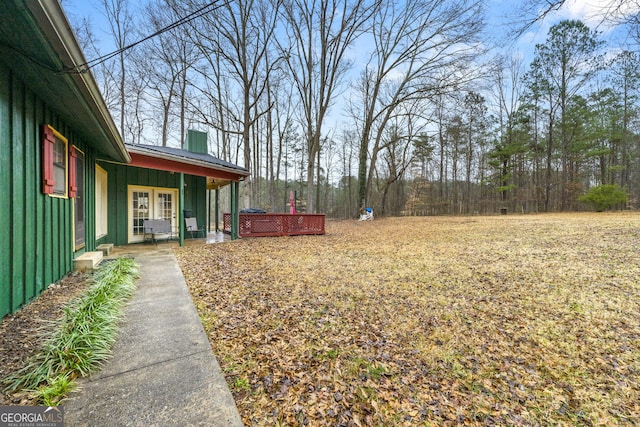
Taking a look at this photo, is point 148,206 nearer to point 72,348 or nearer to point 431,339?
point 72,348

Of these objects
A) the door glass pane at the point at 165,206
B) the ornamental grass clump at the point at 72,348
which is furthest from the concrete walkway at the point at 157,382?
the door glass pane at the point at 165,206

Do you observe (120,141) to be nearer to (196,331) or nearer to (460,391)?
(196,331)

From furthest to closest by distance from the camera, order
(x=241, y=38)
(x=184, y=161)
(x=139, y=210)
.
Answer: (x=241, y=38) → (x=139, y=210) → (x=184, y=161)

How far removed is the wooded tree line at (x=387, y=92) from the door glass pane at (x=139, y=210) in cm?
466

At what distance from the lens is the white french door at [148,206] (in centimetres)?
805

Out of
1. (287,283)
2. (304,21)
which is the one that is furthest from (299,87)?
(287,283)

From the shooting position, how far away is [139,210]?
819cm

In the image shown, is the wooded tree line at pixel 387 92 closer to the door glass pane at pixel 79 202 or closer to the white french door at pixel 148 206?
the white french door at pixel 148 206

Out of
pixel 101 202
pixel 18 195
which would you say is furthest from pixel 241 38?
pixel 18 195

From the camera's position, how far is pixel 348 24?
1334 cm

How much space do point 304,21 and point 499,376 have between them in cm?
1648

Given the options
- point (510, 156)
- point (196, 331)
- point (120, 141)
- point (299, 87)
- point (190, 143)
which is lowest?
point (196, 331)

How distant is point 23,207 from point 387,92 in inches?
721

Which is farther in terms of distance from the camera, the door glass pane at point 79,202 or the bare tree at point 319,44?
the bare tree at point 319,44
